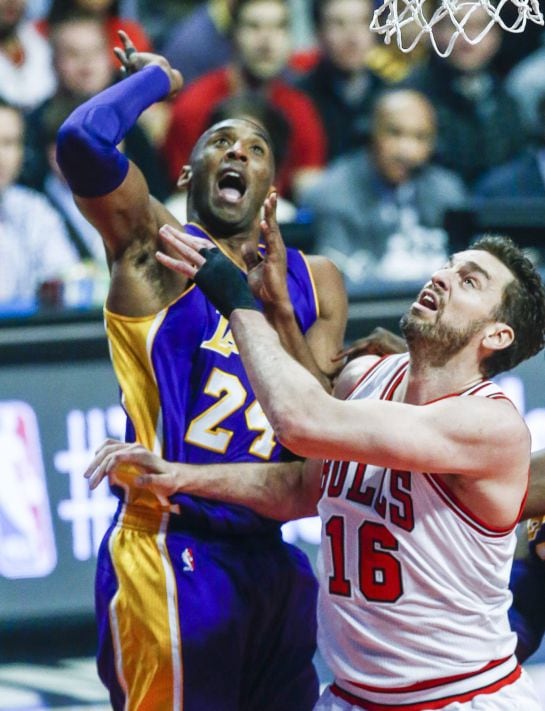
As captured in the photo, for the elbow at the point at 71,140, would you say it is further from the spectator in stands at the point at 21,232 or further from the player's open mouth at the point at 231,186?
the spectator in stands at the point at 21,232

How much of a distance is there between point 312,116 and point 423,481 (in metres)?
5.81

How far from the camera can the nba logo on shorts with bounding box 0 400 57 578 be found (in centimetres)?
633

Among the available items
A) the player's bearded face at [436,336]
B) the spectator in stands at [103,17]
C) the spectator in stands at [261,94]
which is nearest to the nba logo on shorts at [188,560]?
the player's bearded face at [436,336]

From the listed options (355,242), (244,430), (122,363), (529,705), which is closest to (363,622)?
(529,705)

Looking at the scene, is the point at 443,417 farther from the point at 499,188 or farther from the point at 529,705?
the point at 499,188

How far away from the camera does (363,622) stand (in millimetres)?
3482

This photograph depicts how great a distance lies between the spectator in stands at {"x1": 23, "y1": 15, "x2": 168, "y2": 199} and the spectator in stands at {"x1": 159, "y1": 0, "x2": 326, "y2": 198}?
0.27m

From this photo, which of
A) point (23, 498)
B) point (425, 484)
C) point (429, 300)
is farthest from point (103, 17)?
point (425, 484)

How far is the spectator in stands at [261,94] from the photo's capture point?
8.74 metres

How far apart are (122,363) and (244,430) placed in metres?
0.41

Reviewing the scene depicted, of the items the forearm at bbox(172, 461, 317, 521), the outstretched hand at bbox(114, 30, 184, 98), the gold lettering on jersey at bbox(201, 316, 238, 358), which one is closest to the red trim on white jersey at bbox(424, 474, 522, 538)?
the forearm at bbox(172, 461, 317, 521)

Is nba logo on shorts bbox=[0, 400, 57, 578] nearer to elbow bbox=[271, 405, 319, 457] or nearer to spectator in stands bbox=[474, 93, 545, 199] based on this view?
elbow bbox=[271, 405, 319, 457]

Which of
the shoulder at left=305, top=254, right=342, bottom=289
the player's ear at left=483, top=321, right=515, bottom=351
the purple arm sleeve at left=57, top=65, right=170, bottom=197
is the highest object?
the purple arm sleeve at left=57, top=65, right=170, bottom=197

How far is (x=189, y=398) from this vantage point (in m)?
3.92
